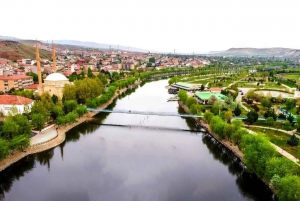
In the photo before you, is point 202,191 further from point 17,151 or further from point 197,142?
point 17,151

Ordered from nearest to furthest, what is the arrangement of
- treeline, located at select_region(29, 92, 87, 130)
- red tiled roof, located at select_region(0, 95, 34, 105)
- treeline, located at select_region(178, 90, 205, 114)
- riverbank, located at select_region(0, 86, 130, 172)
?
riverbank, located at select_region(0, 86, 130, 172), treeline, located at select_region(29, 92, 87, 130), red tiled roof, located at select_region(0, 95, 34, 105), treeline, located at select_region(178, 90, 205, 114)

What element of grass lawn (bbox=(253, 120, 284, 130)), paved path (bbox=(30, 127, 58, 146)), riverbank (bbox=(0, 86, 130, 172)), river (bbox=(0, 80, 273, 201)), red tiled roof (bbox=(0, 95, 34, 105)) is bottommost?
river (bbox=(0, 80, 273, 201))

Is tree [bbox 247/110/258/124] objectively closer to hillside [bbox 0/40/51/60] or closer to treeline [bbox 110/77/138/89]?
treeline [bbox 110/77/138/89]

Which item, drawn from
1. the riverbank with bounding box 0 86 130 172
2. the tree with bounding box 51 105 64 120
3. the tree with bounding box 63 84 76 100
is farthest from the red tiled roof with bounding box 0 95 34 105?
the riverbank with bounding box 0 86 130 172

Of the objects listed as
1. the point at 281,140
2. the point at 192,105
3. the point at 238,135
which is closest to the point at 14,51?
the point at 192,105

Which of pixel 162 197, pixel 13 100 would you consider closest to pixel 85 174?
pixel 162 197

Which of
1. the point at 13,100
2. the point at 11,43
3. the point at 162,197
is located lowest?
the point at 162,197

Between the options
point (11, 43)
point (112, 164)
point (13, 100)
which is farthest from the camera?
point (11, 43)
